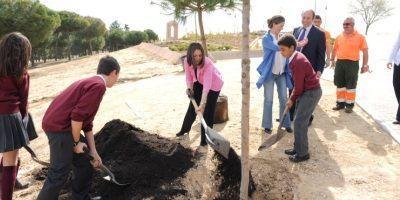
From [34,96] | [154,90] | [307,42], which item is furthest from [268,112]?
[34,96]

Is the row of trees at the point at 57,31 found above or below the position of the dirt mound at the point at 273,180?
above

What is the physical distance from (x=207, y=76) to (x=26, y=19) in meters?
21.1

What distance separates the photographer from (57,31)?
122 feet

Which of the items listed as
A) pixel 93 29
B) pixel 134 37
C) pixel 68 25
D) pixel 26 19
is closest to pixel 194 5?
pixel 26 19

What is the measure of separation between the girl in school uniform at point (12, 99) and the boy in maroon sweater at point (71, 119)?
465 millimetres

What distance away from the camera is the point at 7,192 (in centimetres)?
362

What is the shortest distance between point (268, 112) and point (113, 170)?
7.88ft

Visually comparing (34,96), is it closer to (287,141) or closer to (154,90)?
(154,90)

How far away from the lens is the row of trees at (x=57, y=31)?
22.9 metres

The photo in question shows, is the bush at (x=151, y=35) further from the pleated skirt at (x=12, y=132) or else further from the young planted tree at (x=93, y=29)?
the pleated skirt at (x=12, y=132)

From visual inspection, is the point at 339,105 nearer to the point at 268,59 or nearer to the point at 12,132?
the point at 268,59

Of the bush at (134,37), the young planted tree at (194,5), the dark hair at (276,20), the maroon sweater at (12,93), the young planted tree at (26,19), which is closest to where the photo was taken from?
the maroon sweater at (12,93)

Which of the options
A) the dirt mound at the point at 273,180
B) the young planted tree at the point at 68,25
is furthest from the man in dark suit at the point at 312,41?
the young planted tree at the point at 68,25

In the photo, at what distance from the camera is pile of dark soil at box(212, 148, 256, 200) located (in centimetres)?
395
